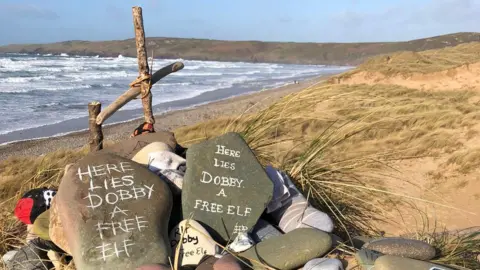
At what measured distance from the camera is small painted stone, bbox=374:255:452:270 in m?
2.62

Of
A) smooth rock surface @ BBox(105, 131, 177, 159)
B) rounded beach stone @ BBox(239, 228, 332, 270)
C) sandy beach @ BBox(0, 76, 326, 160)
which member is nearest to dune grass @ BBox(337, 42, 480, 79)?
sandy beach @ BBox(0, 76, 326, 160)

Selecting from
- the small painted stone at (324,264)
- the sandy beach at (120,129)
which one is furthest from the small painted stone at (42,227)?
the sandy beach at (120,129)

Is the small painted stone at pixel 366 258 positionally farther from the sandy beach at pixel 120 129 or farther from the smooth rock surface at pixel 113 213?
the sandy beach at pixel 120 129

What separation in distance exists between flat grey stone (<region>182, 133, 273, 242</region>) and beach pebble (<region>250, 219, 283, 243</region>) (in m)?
0.07

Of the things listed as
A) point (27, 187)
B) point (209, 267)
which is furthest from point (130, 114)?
point (209, 267)

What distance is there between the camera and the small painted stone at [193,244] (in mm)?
2984

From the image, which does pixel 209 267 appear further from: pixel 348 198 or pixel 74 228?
pixel 348 198

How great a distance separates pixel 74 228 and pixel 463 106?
32.6 ft

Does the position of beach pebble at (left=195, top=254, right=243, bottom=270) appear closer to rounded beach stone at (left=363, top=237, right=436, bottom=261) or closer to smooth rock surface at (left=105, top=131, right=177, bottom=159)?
rounded beach stone at (left=363, top=237, right=436, bottom=261)

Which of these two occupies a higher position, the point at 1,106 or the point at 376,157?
the point at 376,157

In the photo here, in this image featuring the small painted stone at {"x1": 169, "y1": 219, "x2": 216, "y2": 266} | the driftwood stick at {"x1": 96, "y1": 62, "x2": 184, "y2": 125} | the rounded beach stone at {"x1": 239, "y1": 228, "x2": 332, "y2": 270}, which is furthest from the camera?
the driftwood stick at {"x1": 96, "y1": 62, "x2": 184, "y2": 125}

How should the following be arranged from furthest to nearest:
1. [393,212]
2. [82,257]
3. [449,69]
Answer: [449,69], [393,212], [82,257]

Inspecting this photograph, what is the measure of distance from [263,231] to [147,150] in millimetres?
1156

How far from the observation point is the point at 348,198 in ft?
13.9
